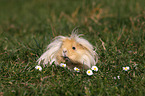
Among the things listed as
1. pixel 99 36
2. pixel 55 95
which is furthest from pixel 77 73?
pixel 99 36

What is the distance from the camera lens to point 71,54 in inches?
117

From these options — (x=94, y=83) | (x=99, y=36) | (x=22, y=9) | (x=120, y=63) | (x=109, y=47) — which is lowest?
(x=94, y=83)

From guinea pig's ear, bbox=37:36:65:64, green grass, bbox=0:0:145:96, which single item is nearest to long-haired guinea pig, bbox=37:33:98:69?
guinea pig's ear, bbox=37:36:65:64

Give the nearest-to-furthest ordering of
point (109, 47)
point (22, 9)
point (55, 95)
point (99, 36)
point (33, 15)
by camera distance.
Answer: point (55, 95) → point (109, 47) → point (99, 36) → point (33, 15) → point (22, 9)

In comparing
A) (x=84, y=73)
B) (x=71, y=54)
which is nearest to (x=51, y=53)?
(x=71, y=54)

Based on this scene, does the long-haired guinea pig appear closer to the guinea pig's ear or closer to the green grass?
the guinea pig's ear

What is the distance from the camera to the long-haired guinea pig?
3.00 metres

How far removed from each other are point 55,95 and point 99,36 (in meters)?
2.00

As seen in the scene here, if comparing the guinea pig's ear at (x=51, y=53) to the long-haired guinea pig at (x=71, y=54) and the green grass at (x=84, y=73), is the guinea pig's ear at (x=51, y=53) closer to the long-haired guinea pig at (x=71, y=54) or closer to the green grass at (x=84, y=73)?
the long-haired guinea pig at (x=71, y=54)

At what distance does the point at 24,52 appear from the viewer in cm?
360

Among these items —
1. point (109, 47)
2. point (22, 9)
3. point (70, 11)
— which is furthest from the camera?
point (22, 9)

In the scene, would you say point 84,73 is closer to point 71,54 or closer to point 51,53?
point 71,54

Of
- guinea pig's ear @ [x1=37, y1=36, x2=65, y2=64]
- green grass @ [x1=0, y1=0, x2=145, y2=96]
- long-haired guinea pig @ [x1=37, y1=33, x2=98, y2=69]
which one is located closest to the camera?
green grass @ [x1=0, y1=0, x2=145, y2=96]

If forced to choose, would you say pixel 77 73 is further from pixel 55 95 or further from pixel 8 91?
pixel 8 91
